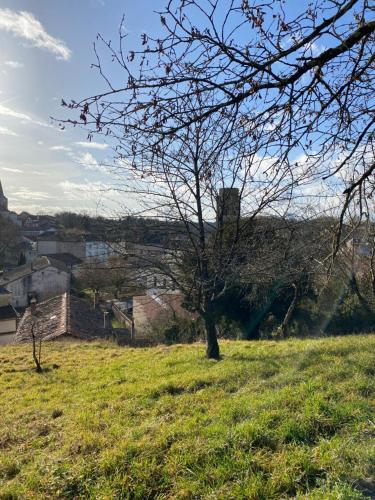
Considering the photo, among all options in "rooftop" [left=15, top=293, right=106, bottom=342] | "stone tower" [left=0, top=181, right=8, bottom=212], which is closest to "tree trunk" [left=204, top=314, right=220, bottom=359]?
"rooftop" [left=15, top=293, right=106, bottom=342]

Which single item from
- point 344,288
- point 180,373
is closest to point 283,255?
point 180,373

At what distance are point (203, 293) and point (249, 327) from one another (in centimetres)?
936

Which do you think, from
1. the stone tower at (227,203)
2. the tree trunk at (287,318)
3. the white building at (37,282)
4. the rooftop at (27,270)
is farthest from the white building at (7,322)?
the stone tower at (227,203)

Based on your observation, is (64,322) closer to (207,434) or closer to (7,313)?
(7,313)

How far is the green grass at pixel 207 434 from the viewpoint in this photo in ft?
9.17

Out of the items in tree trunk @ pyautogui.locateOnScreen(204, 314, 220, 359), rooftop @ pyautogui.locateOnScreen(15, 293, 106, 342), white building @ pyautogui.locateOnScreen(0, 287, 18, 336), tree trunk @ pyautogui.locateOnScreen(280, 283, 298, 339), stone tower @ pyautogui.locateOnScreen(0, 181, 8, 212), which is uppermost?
stone tower @ pyautogui.locateOnScreen(0, 181, 8, 212)

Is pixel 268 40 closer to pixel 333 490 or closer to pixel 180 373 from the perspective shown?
pixel 333 490

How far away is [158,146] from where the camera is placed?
2734 mm

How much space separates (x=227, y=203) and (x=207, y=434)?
5.13 m

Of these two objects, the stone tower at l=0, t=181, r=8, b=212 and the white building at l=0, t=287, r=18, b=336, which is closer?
the white building at l=0, t=287, r=18, b=336

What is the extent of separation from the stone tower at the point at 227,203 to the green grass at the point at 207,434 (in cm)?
291

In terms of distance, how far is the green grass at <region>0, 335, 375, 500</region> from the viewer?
2.79 meters

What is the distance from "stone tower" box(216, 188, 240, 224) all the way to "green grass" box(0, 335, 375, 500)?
291 cm

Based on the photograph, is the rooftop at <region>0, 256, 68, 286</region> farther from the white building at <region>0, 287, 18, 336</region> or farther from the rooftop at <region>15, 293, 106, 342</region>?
the rooftop at <region>15, 293, 106, 342</region>
